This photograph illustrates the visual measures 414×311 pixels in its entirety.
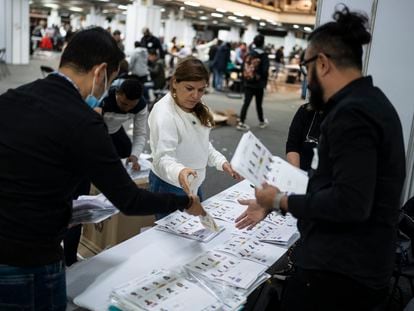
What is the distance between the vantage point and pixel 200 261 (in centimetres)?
173

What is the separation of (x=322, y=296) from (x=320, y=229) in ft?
0.69

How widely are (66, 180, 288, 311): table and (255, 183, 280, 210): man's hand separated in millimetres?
533

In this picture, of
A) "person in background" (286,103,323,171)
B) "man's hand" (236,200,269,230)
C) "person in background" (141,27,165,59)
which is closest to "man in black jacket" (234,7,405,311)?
"man's hand" (236,200,269,230)

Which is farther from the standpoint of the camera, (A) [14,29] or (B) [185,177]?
(A) [14,29]

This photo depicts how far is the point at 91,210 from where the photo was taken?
5.82 ft

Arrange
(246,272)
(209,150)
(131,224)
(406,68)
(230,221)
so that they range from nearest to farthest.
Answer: (246,272) → (230,221) → (209,150) → (131,224) → (406,68)

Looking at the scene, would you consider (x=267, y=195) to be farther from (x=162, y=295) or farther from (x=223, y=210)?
(x=223, y=210)

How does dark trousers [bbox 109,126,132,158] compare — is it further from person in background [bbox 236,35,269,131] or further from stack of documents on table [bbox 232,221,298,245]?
person in background [bbox 236,35,269,131]

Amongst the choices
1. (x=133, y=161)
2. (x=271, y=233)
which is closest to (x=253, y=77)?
(x=133, y=161)

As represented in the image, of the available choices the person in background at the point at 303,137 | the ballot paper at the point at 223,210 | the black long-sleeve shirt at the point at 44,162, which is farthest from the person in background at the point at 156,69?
the black long-sleeve shirt at the point at 44,162

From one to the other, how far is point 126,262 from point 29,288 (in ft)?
1.62

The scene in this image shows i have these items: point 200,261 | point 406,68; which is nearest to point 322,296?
point 200,261

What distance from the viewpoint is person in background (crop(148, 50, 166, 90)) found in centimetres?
924

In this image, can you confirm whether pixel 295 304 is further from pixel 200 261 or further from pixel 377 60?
pixel 377 60
